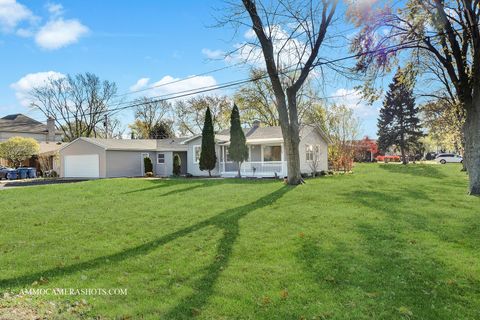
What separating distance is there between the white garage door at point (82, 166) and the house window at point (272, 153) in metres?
14.2

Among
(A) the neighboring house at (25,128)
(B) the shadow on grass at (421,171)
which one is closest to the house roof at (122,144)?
(B) the shadow on grass at (421,171)

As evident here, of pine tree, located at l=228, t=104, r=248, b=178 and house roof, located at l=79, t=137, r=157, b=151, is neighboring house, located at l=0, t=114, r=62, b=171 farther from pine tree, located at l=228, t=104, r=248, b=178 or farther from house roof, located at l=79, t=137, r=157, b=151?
pine tree, located at l=228, t=104, r=248, b=178

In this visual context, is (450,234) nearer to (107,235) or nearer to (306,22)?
(107,235)

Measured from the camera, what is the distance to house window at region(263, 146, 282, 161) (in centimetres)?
2753

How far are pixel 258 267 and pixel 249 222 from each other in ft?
10.9

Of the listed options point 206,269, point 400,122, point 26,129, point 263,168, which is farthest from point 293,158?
point 26,129

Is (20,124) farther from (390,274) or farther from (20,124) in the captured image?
(390,274)

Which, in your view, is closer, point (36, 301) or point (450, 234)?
point (36, 301)

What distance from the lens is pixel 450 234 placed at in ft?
25.8

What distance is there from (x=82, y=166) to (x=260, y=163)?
1652 centimetres

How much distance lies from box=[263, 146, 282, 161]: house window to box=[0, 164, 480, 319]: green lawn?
14.9m

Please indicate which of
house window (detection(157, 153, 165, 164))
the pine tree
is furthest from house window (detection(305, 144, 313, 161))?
house window (detection(157, 153, 165, 164))

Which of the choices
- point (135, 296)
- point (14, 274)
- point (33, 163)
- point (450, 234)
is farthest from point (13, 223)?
point (33, 163)

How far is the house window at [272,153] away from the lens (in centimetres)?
2753
